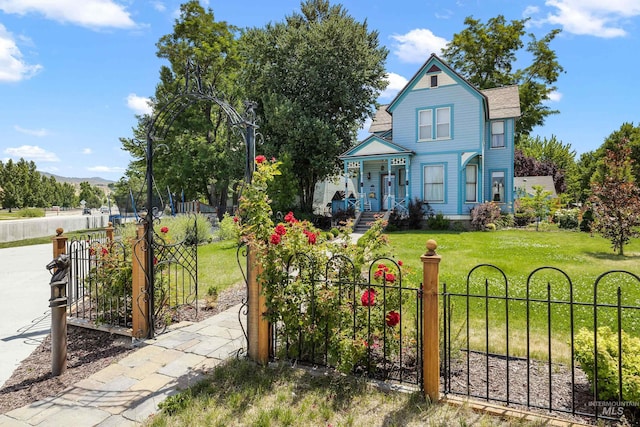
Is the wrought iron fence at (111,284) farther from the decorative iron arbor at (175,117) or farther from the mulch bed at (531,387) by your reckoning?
the mulch bed at (531,387)

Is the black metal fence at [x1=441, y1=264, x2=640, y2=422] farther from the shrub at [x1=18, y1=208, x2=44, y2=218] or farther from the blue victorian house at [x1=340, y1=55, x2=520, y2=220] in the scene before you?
the shrub at [x1=18, y1=208, x2=44, y2=218]

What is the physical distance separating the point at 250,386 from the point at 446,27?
98.6 ft

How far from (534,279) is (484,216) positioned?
30.6ft

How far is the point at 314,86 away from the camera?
20734mm

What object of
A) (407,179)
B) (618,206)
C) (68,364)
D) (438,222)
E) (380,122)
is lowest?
(68,364)

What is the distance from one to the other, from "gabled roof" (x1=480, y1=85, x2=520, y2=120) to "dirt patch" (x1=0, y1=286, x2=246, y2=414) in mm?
17905

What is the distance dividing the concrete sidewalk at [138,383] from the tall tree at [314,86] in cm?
1569

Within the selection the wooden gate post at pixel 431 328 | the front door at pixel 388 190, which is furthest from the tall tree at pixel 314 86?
the wooden gate post at pixel 431 328

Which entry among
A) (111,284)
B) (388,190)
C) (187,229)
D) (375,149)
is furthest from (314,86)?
(111,284)

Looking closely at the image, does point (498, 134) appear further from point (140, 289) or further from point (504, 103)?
point (140, 289)

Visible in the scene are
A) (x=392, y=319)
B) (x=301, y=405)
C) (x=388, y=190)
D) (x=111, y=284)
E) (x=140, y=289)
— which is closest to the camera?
(x=301, y=405)

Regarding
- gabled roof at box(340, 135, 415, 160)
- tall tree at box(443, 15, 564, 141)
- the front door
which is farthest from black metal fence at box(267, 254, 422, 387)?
tall tree at box(443, 15, 564, 141)

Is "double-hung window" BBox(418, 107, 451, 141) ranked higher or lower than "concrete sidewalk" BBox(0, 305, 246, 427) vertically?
higher

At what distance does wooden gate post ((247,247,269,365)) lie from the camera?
3.71 meters
